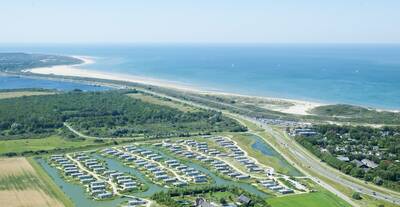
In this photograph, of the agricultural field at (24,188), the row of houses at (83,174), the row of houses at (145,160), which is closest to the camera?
the agricultural field at (24,188)

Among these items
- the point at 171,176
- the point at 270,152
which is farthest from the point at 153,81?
the point at 171,176

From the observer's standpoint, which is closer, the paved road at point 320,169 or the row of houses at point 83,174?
the paved road at point 320,169

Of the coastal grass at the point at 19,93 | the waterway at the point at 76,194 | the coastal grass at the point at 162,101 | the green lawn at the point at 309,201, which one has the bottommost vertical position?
the waterway at the point at 76,194

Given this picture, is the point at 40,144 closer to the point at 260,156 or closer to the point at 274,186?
the point at 260,156

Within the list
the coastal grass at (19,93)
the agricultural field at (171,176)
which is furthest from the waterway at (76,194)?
the coastal grass at (19,93)

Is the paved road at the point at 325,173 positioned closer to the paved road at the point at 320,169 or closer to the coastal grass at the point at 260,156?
the paved road at the point at 320,169

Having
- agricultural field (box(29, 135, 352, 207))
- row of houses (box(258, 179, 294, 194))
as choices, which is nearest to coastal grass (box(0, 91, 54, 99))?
agricultural field (box(29, 135, 352, 207))

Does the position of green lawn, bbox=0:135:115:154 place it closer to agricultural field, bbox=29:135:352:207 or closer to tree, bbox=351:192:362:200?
agricultural field, bbox=29:135:352:207

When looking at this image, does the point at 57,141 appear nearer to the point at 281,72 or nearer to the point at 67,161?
the point at 67,161
